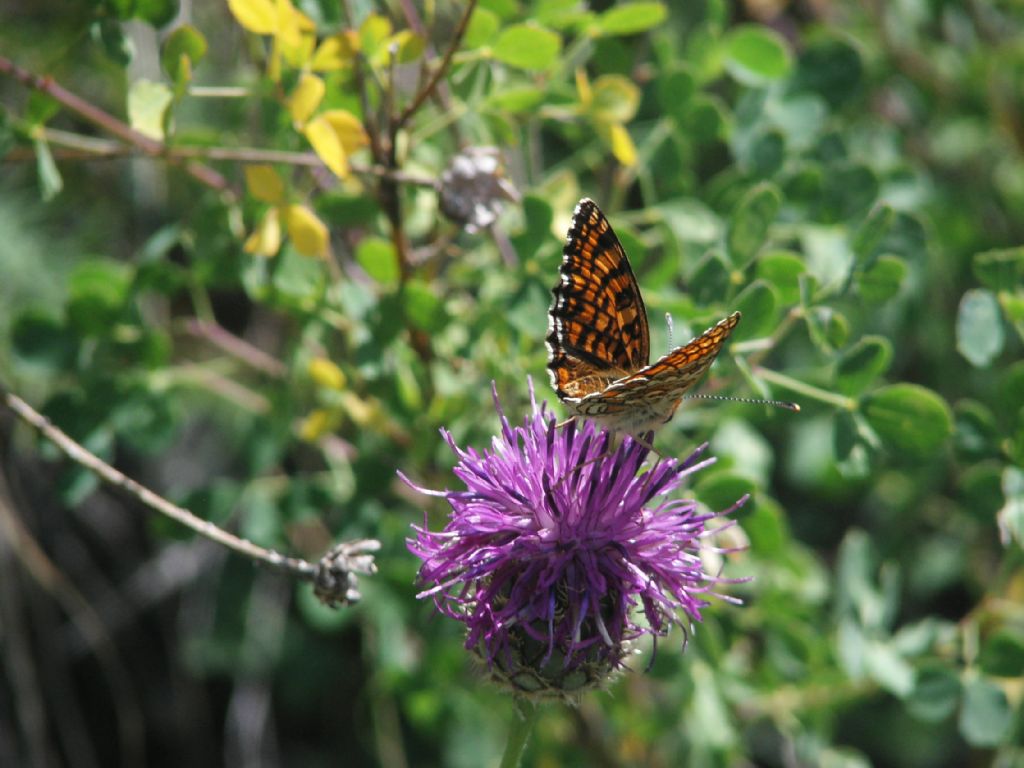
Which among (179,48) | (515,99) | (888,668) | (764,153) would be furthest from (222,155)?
(888,668)

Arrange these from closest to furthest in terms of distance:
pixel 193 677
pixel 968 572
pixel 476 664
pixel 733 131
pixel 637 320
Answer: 1. pixel 476 664
2. pixel 637 320
3. pixel 733 131
4. pixel 968 572
5. pixel 193 677

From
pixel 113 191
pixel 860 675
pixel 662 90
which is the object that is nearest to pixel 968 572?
pixel 860 675

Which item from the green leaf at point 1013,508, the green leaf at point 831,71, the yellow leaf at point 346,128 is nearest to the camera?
the yellow leaf at point 346,128

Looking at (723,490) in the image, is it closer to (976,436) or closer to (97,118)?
(976,436)

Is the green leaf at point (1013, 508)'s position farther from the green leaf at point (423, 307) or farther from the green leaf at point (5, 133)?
the green leaf at point (5, 133)

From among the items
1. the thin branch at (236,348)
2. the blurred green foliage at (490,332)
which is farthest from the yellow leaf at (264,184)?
the thin branch at (236,348)

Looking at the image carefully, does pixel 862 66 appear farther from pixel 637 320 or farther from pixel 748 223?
pixel 637 320

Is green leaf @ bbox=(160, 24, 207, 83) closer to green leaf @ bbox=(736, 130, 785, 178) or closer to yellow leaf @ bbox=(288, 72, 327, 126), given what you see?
yellow leaf @ bbox=(288, 72, 327, 126)
